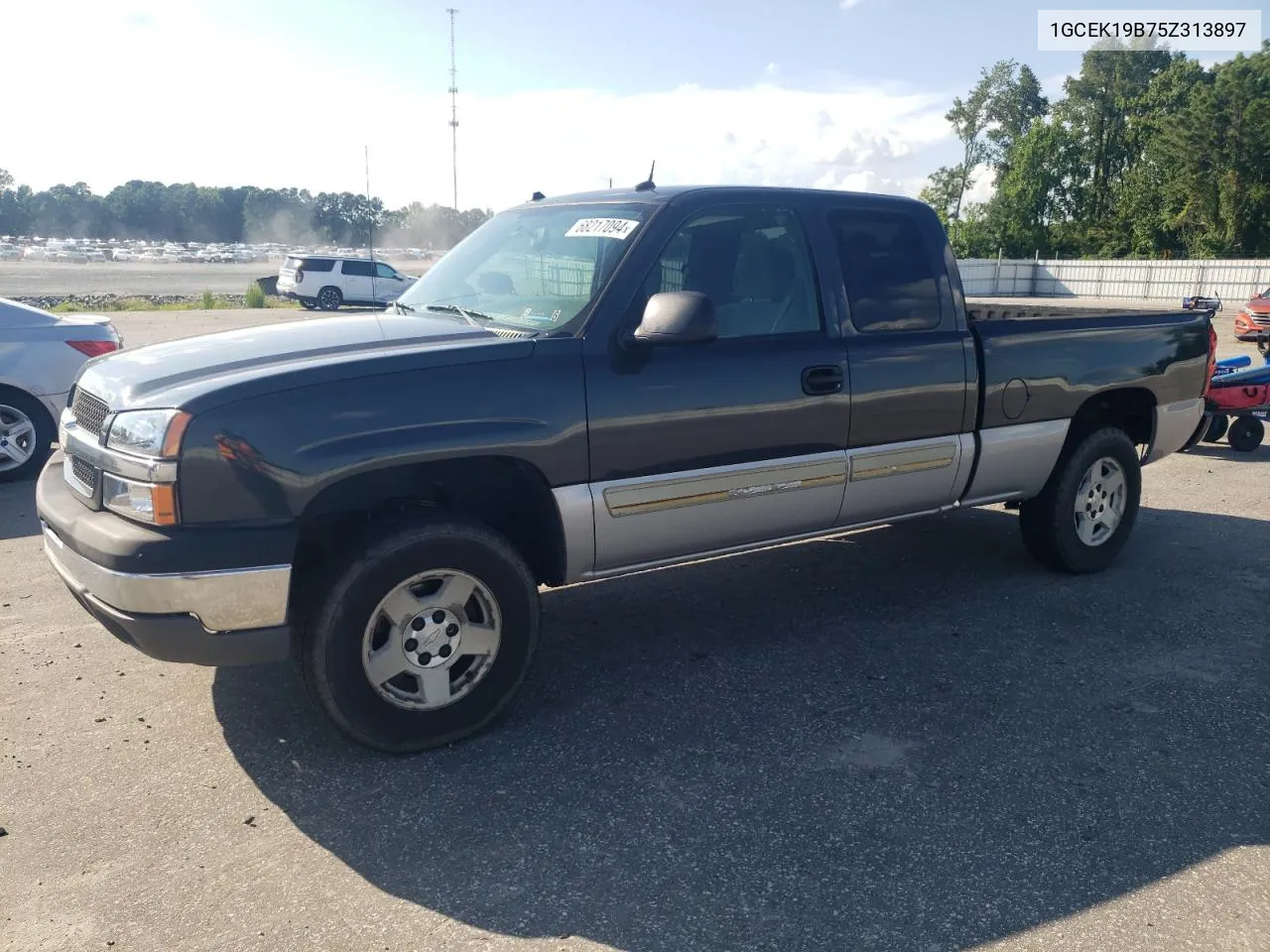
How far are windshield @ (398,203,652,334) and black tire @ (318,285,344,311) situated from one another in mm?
26359

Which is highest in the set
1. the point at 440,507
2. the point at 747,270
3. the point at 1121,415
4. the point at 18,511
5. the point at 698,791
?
the point at 747,270

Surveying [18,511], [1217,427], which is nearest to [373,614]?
[18,511]

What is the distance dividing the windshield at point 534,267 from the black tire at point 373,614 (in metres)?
0.92

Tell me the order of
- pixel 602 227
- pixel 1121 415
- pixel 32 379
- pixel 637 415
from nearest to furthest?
pixel 637 415 → pixel 602 227 → pixel 1121 415 → pixel 32 379

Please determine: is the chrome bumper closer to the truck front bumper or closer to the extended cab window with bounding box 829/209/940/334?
the truck front bumper

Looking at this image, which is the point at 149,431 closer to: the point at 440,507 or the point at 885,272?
the point at 440,507

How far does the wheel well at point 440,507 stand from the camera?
353 cm

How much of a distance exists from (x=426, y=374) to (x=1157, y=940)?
276cm

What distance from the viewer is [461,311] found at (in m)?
4.32

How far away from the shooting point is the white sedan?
24.8ft

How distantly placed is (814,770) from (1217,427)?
7878 mm

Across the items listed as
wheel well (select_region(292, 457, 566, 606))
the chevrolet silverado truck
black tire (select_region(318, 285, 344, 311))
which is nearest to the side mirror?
the chevrolet silverado truck

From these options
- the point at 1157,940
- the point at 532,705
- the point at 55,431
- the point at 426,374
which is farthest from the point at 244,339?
the point at 55,431

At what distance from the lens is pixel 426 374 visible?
3.48 meters
